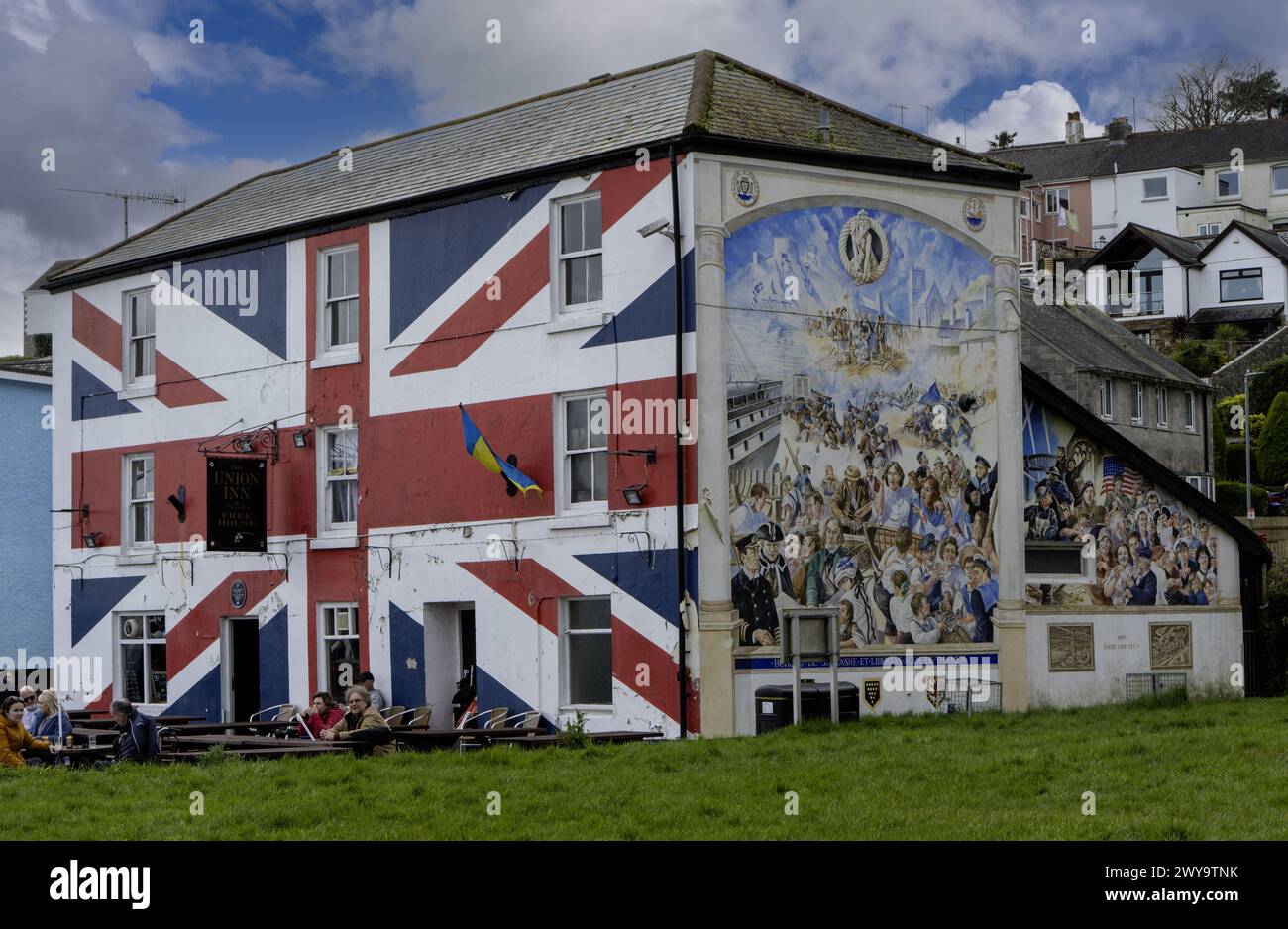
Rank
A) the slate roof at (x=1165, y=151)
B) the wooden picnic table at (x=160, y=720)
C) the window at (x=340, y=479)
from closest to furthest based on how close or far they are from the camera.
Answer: the wooden picnic table at (x=160, y=720), the window at (x=340, y=479), the slate roof at (x=1165, y=151)

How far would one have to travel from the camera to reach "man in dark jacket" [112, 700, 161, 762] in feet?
63.5

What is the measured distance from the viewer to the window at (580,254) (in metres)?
25.4

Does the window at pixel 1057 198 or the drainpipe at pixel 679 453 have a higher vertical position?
the window at pixel 1057 198

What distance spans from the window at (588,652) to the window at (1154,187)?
74.2 metres

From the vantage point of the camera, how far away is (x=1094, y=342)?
5003 cm

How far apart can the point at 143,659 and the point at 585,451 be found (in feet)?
36.8

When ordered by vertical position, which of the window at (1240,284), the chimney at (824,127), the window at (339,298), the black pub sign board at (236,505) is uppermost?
the window at (1240,284)

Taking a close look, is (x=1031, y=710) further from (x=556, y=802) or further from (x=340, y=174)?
(x=340, y=174)

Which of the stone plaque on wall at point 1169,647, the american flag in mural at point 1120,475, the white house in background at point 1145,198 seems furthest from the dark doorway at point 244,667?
the white house in background at point 1145,198

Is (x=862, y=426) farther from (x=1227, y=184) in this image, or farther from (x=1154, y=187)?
(x=1227, y=184)

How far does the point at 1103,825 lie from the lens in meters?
13.4

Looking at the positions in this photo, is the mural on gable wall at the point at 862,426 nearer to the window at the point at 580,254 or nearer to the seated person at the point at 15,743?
the window at the point at 580,254

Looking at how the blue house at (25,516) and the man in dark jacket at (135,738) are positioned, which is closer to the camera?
the man in dark jacket at (135,738)

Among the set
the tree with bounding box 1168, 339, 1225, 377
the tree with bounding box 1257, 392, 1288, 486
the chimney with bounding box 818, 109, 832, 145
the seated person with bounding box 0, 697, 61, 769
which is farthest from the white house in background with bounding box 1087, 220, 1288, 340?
the seated person with bounding box 0, 697, 61, 769
